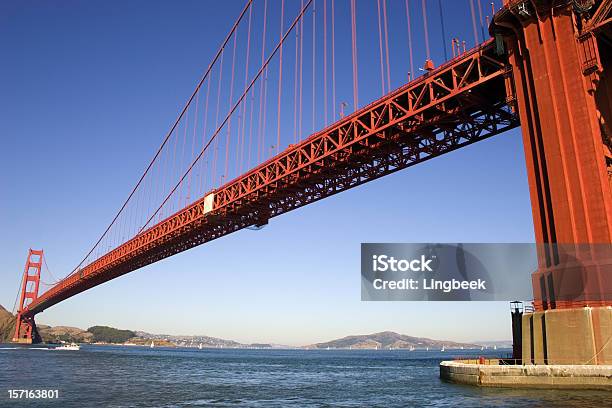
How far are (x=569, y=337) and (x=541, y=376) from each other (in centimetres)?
154

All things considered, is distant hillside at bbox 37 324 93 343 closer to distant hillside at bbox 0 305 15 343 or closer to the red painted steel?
distant hillside at bbox 0 305 15 343

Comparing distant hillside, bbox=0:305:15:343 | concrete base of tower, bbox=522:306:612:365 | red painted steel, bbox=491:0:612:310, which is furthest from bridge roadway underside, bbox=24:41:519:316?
distant hillside, bbox=0:305:15:343

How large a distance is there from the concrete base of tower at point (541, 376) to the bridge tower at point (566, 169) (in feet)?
1.42

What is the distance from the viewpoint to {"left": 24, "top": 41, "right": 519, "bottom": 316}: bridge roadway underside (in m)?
22.5

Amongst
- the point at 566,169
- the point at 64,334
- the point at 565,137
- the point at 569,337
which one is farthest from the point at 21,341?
the point at 565,137

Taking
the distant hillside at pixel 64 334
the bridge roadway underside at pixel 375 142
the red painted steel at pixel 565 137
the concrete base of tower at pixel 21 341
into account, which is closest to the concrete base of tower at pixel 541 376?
the red painted steel at pixel 565 137

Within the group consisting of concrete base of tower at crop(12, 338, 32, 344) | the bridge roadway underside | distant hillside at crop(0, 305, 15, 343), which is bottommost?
concrete base of tower at crop(12, 338, 32, 344)

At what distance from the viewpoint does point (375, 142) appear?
27.6 metres

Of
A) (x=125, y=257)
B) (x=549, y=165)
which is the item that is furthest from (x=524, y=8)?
(x=125, y=257)

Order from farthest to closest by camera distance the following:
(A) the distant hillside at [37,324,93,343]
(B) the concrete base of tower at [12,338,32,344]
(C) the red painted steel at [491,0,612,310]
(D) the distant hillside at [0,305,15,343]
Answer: (A) the distant hillside at [37,324,93,343]
(D) the distant hillside at [0,305,15,343]
(B) the concrete base of tower at [12,338,32,344]
(C) the red painted steel at [491,0,612,310]

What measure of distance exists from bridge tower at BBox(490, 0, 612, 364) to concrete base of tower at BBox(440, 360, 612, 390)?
434 millimetres

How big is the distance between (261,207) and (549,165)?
22.9 metres

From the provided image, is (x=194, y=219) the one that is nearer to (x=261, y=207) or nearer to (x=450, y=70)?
(x=261, y=207)

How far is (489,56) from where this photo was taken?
21.2 meters
